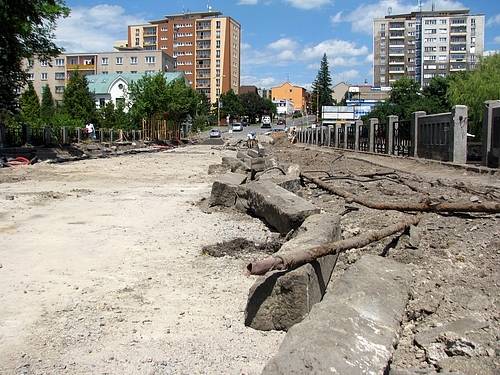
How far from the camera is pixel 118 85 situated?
4136 inches

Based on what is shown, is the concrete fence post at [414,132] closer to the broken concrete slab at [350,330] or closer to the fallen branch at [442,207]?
the fallen branch at [442,207]

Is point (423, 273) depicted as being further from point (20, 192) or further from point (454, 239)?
point (20, 192)

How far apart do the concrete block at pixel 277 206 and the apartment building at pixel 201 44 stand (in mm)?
136971

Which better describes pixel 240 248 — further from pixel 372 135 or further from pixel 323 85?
pixel 323 85

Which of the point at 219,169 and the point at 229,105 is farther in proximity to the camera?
the point at 229,105

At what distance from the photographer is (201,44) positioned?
144 meters

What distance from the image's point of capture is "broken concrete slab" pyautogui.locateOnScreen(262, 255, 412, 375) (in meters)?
2.80

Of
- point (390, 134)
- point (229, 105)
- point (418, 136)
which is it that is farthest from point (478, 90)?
point (229, 105)

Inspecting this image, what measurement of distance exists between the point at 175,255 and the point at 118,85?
338ft

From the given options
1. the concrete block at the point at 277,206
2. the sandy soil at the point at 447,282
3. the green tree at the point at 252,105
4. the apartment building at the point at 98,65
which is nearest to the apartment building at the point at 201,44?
the green tree at the point at 252,105

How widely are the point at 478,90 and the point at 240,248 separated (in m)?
36.3

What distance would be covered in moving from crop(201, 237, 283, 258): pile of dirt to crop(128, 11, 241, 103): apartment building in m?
139

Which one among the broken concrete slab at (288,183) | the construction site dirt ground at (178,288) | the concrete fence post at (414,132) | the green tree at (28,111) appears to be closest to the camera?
the construction site dirt ground at (178,288)

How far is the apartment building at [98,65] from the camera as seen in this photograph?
11662cm
